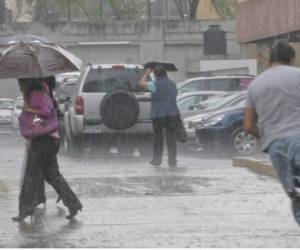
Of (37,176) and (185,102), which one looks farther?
(185,102)

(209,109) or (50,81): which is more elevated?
(50,81)

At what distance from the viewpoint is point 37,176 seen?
1092 centimetres

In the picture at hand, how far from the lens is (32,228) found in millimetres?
10477

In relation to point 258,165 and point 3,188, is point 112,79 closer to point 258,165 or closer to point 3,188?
point 258,165

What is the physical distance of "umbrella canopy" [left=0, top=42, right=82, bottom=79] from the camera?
1094cm

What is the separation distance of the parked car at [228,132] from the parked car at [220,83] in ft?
18.2

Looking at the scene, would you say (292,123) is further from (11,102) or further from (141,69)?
(11,102)

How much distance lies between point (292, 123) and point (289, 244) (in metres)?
1.29

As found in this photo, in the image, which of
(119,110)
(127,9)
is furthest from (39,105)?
(127,9)

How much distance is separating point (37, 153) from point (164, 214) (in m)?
1.49

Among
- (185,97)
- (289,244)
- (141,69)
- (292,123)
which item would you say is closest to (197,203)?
(289,244)

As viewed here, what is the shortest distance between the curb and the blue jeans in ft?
18.8

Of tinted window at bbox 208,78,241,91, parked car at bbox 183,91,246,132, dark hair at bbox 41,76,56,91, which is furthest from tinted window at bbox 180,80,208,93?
dark hair at bbox 41,76,56,91

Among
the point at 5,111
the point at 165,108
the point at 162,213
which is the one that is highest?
the point at 165,108
